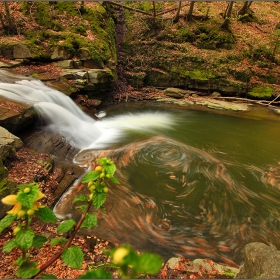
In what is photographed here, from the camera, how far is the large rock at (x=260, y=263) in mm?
2000

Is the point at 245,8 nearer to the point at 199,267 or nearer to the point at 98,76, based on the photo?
the point at 98,76

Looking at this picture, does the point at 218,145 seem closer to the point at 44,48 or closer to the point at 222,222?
the point at 222,222

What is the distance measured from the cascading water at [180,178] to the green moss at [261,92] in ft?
14.0

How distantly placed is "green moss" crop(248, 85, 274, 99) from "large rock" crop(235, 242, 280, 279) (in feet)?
44.2

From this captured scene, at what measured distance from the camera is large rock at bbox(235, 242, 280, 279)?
200 cm

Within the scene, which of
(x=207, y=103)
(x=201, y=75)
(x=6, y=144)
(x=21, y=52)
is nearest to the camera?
(x=6, y=144)

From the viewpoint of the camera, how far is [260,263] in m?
2.18

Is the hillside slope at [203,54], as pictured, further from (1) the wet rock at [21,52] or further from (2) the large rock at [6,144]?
(2) the large rock at [6,144]

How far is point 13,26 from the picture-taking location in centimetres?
1027

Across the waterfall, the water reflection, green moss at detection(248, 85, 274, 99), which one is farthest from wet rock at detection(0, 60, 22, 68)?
green moss at detection(248, 85, 274, 99)

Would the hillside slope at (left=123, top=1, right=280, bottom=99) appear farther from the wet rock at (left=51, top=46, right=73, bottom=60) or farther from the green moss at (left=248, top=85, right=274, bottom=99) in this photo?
the wet rock at (left=51, top=46, right=73, bottom=60)

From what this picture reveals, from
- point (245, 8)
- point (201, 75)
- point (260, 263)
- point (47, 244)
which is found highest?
point (245, 8)

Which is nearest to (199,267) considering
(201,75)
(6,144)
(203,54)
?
(6,144)

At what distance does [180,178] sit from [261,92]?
11.9 metres
